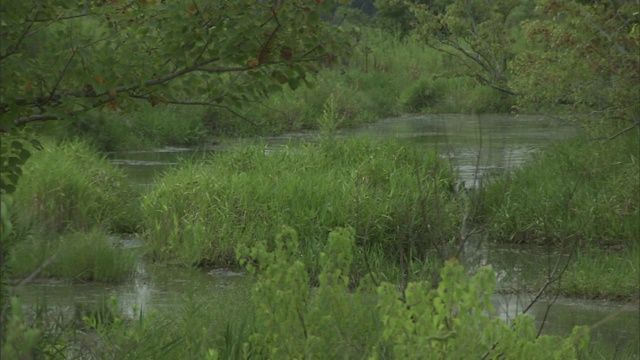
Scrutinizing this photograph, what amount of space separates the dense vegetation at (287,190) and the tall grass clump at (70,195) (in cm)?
2

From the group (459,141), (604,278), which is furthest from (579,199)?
(459,141)

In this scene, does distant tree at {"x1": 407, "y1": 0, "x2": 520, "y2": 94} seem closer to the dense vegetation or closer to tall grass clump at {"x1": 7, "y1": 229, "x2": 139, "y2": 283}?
the dense vegetation

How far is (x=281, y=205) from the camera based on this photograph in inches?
364

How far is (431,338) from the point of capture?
3.12 metres

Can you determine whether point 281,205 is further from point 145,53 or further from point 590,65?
point 145,53

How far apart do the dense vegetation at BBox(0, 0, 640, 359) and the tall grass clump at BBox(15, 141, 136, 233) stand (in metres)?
0.02

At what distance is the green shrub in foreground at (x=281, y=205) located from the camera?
882 centimetres

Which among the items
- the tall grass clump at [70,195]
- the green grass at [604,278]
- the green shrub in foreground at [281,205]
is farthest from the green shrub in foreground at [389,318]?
the tall grass clump at [70,195]

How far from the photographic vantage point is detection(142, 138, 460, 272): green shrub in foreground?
28.9ft

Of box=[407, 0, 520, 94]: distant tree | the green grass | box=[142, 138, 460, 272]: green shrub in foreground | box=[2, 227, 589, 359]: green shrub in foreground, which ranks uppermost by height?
box=[2, 227, 589, 359]: green shrub in foreground

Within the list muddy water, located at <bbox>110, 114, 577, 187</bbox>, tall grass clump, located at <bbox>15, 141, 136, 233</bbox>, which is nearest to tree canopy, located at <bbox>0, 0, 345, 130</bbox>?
tall grass clump, located at <bbox>15, 141, 136, 233</bbox>

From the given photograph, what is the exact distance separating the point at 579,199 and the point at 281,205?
8.98 ft

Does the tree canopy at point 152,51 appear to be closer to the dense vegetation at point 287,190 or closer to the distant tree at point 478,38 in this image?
the dense vegetation at point 287,190

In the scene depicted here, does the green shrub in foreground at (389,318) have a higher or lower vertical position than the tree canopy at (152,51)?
lower
